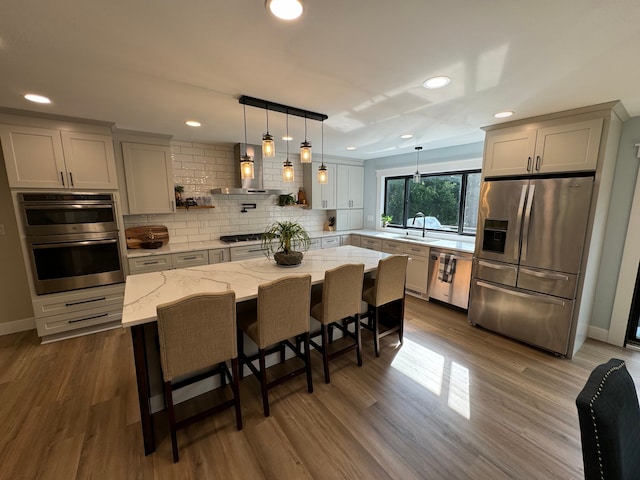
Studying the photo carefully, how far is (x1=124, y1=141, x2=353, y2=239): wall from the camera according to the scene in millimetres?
3836

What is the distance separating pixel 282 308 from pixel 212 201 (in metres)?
2.87

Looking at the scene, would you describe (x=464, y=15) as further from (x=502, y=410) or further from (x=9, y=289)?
(x=9, y=289)

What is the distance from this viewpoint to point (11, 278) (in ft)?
10.1

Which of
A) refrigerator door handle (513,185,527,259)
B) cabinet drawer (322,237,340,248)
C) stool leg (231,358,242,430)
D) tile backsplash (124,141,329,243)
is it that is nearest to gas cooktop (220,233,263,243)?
tile backsplash (124,141,329,243)

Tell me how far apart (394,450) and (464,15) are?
2.40 meters

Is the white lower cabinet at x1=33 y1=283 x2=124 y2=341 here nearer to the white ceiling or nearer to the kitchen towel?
the white ceiling

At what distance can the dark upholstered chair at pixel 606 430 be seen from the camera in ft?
2.59

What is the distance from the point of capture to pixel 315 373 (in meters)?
2.39

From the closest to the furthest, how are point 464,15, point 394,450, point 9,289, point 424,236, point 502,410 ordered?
point 464,15
point 394,450
point 502,410
point 9,289
point 424,236

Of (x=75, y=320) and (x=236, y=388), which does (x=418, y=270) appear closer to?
(x=236, y=388)

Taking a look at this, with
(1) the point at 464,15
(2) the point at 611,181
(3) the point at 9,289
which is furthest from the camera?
(3) the point at 9,289

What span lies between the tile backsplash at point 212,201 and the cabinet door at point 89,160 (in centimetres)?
73

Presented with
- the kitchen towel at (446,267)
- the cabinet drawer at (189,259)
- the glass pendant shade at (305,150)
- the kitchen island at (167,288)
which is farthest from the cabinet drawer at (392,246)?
the cabinet drawer at (189,259)

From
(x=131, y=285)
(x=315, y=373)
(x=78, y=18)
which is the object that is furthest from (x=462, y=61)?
(x=131, y=285)
